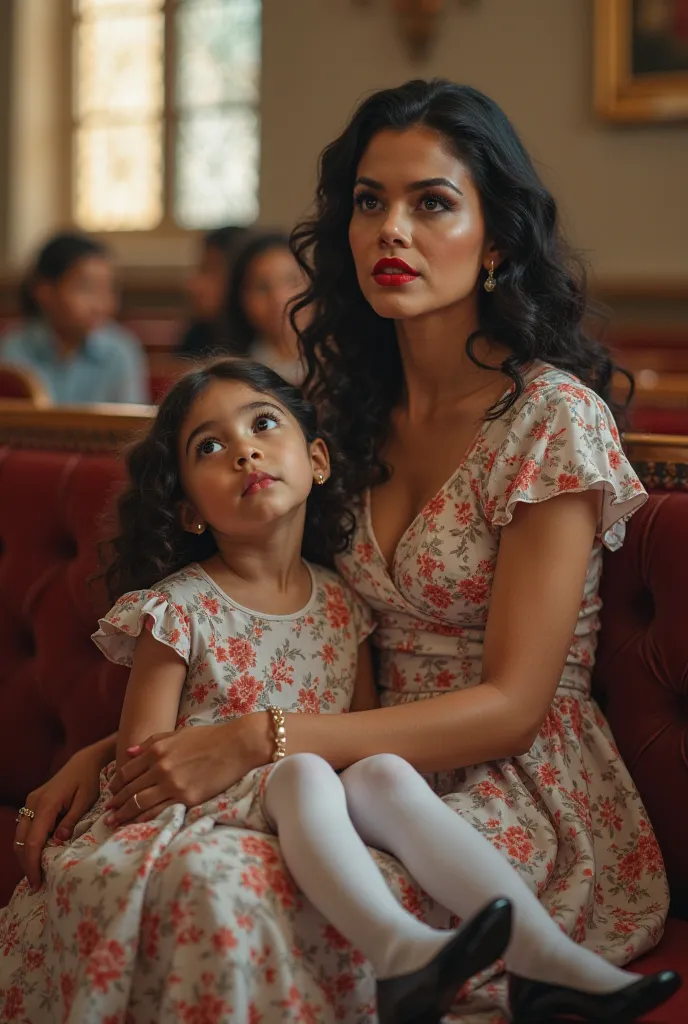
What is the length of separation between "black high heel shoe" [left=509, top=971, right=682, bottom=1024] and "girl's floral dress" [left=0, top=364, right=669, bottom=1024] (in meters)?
0.06

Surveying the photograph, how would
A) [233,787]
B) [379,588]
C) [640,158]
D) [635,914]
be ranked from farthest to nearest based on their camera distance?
[640,158] → [379,588] → [635,914] → [233,787]

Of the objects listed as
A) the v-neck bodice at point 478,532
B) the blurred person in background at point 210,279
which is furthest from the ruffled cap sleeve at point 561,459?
the blurred person in background at point 210,279

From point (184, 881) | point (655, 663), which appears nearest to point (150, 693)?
point (184, 881)

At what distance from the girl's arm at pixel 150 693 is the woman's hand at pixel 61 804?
0.50 feet

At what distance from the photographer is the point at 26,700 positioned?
2.11m

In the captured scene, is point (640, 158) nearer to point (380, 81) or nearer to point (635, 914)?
point (380, 81)

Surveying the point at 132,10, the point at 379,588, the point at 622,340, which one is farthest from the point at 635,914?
the point at 132,10

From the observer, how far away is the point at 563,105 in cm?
562

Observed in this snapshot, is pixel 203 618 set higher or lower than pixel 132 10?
lower

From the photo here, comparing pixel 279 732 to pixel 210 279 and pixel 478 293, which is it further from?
pixel 210 279

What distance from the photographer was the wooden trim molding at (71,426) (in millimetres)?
2143

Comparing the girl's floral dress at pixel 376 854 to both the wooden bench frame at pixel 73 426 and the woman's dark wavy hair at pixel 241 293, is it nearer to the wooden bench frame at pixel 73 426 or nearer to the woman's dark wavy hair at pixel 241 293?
the wooden bench frame at pixel 73 426

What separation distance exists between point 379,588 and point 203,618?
26 cm

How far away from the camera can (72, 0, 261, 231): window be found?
6.77 m
